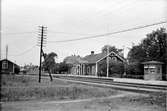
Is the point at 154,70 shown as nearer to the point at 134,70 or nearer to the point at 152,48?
the point at 134,70

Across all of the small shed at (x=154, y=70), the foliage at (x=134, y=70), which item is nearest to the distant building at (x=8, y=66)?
the foliage at (x=134, y=70)

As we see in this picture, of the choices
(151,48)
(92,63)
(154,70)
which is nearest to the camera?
(154,70)

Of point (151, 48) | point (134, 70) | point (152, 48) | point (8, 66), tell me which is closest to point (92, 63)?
point (134, 70)

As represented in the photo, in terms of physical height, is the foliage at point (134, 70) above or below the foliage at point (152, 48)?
below

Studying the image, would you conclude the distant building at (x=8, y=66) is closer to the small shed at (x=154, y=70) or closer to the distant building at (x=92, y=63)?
the distant building at (x=92, y=63)

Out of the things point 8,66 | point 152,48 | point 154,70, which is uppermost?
point 152,48

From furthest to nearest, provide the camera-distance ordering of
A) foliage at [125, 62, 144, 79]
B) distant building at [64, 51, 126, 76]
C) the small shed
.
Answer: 1. distant building at [64, 51, 126, 76]
2. foliage at [125, 62, 144, 79]
3. the small shed

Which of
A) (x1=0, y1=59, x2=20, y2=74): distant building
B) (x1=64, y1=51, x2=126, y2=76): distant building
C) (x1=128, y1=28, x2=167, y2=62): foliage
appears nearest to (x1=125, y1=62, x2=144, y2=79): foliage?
(x1=128, y1=28, x2=167, y2=62): foliage

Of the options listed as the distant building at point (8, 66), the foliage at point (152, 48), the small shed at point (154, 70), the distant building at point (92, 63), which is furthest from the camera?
the distant building at point (8, 66)

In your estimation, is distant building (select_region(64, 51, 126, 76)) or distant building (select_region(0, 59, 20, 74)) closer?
distant building (select_region(64, 51, 126, 76))

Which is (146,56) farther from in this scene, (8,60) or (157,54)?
(8,60)

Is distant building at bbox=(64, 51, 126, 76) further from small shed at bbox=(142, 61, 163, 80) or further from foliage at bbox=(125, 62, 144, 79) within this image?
small shed at bbox=(142, 61, 163, 80)

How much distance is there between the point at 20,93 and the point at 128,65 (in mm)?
32345

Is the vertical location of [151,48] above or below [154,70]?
above
